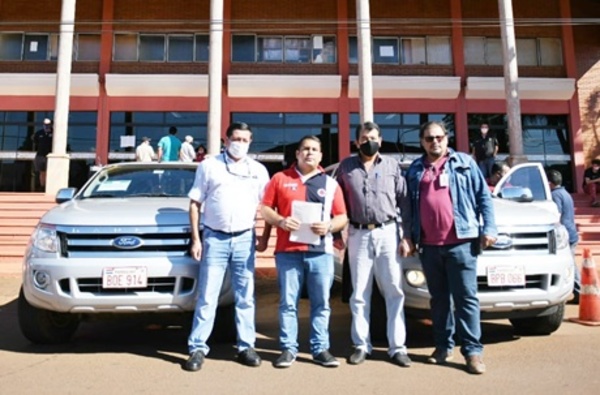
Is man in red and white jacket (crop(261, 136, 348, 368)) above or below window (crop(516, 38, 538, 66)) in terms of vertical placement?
below

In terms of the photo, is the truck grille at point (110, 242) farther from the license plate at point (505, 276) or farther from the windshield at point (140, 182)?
the license plate at point (505, 276)

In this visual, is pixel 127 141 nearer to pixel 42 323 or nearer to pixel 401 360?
pixel 42 323

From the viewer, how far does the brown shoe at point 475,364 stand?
11.7 ft

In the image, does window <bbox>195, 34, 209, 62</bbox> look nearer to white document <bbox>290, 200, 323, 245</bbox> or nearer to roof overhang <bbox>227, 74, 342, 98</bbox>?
roof overhang <bbox>227, 74, 342, 98</bbox>

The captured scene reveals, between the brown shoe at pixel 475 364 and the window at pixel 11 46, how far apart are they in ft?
64.0

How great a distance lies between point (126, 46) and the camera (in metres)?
17.6

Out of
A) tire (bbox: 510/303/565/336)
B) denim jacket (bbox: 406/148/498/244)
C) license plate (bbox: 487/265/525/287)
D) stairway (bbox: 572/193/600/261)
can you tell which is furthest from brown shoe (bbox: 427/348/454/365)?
stairway (bbox: 572/193/600/261)

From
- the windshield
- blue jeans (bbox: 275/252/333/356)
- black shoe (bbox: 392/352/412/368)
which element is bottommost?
black shoe (bbox: 392/352/412/368)

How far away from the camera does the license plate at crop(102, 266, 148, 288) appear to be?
3715 millimetres

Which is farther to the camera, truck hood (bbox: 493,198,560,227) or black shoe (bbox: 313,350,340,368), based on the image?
truck hood (bbox: 493,198,560,227)

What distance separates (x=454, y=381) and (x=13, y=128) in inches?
728

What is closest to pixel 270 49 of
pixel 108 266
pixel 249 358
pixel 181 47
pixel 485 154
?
pixel 181 47

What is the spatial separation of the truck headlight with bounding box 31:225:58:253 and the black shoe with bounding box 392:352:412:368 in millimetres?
2977

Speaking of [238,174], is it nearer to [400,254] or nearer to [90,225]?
[90,225]
